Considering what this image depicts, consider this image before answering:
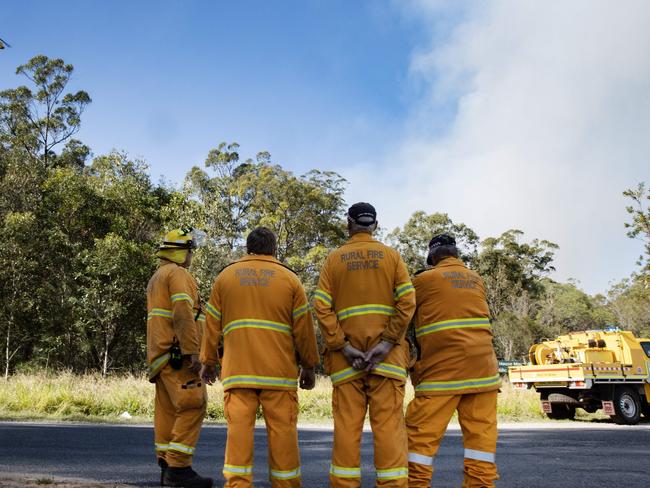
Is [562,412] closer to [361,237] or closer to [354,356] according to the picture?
[361,237]

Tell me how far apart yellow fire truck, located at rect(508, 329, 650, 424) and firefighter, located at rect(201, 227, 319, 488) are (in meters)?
11.0

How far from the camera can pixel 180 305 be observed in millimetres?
4852

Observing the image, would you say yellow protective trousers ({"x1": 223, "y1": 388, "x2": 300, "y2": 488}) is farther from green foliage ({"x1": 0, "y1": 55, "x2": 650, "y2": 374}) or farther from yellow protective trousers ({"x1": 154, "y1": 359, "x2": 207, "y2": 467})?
green foliage ({"x1": 0, "y1": 55, "x2": 650, "y2": 374})

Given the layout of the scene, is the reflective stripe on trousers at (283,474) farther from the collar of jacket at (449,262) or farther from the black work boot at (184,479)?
the collar of jacket at (449,262)

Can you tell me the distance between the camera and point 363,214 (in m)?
4.29

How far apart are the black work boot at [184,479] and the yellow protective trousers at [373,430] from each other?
1295 millimetres

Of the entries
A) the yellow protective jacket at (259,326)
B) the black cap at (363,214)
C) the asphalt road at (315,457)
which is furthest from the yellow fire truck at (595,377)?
the yellow protective jacket at (259,326)

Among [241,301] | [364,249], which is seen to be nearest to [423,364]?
[364,249]

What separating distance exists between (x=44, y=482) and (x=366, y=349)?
277cm

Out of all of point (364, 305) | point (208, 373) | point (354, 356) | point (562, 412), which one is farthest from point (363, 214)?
point (562, 412)

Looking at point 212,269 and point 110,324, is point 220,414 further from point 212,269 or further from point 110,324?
point 212,269

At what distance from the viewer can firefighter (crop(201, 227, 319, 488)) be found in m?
3.78

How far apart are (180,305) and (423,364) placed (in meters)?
2.02

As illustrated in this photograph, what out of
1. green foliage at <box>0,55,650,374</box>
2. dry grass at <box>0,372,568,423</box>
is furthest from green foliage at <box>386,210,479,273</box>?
dry grass at <box>0,372,568,423</box>
